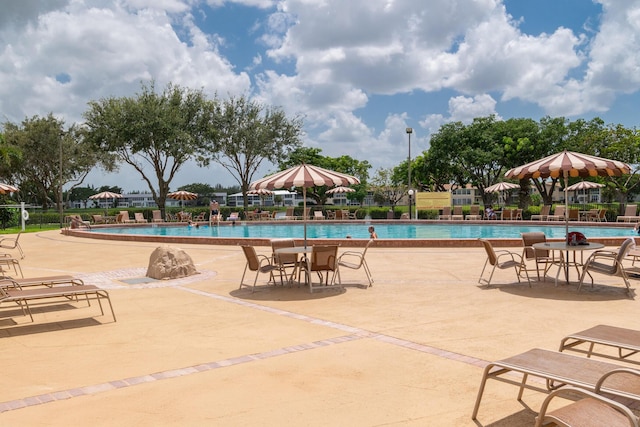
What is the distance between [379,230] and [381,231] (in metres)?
0.75

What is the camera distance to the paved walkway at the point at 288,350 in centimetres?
382

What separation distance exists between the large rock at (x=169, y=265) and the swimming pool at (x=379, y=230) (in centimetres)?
1017

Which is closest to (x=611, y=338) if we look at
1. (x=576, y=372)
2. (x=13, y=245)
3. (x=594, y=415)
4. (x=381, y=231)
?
(x=576, y=372)

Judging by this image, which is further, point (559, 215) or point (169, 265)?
point (559, 215)

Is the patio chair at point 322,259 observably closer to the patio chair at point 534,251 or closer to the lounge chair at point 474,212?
the patio chair at point 534,251

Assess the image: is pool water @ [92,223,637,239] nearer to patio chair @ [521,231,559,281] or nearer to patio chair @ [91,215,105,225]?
patio chair @ [91,215,105,225]

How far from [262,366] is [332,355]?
73 cm

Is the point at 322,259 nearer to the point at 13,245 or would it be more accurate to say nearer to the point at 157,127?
the point at 13,245

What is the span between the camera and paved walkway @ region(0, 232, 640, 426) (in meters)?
3.82

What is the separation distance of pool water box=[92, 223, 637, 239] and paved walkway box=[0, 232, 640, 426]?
13076 mm

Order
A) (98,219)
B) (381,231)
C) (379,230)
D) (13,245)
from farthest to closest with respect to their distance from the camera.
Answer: (98,219), (379,230), (381,231), (13,245)

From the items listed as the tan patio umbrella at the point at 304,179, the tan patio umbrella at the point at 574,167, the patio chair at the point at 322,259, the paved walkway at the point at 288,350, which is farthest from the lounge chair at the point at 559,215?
the patio chair at the point at 322,259

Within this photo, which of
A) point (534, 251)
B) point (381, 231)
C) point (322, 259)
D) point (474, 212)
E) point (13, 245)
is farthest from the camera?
point (474, 212)

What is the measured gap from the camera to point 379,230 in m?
28.1
